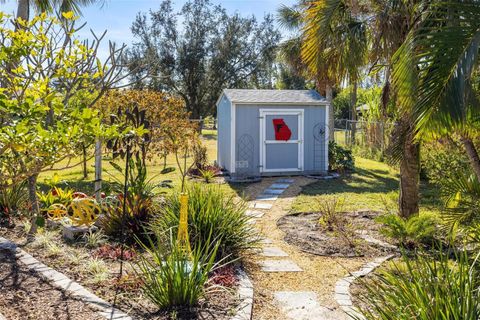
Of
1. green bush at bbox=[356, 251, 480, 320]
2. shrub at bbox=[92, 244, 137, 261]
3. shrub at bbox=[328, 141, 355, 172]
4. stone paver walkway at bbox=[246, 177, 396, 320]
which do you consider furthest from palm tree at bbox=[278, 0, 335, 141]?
green bush at bbox=[356, 251, 480, 320]

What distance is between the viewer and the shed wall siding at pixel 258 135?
39.6ft

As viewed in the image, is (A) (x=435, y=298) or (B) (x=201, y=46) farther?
(B) (x=201, y=46)

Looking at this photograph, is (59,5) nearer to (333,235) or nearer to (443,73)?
(333,235)

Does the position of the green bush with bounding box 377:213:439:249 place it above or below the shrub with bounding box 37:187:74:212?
below

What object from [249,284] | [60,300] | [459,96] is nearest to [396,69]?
[459,96]

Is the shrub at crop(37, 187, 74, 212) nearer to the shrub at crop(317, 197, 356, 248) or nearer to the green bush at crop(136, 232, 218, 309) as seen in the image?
the green bush at crop(136, 232, 218, 309)

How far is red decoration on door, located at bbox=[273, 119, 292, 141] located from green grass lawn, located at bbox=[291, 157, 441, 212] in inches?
64.5

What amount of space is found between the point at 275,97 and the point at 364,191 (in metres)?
3.85

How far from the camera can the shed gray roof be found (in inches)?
477

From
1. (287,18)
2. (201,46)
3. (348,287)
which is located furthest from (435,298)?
(201,46)

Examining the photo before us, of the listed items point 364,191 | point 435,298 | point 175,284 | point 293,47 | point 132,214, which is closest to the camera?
point 435,298

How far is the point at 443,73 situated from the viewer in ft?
12.1

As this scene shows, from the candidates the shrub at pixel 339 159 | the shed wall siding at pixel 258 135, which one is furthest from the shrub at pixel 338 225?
the shrub at pixel 339 159

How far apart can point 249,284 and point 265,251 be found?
4.57ft
